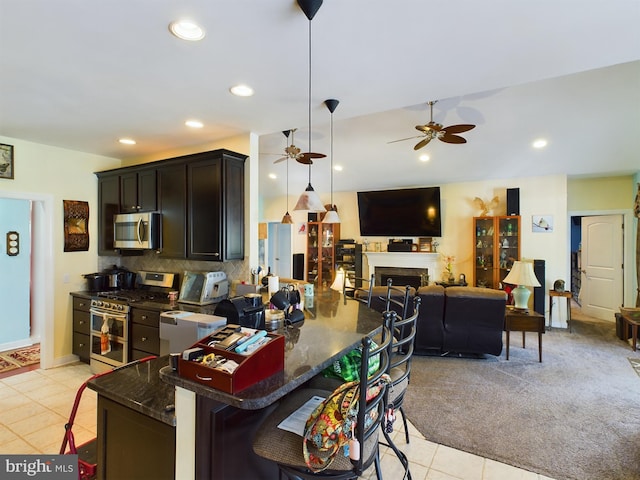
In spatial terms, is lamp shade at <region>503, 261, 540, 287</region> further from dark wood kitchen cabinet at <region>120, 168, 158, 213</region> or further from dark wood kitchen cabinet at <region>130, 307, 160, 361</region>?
dark wood kitchen cabinet at <region>120, 168, 158, 213</region>

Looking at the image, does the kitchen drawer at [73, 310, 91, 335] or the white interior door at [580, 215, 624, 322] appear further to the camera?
the white interior door at [580, 215, 624, 322]

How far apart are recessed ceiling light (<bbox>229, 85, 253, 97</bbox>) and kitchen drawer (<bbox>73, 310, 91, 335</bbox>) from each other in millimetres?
3187

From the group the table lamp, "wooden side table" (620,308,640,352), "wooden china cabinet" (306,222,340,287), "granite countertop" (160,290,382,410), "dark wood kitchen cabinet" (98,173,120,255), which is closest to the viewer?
"granite countertop" (160,290,382,410)

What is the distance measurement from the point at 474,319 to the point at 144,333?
3.76 meters

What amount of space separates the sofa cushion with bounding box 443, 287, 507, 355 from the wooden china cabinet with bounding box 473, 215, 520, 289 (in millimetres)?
2349

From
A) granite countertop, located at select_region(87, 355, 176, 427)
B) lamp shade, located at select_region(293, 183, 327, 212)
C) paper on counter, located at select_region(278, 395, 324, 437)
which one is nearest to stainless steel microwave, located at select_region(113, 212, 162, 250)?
lamp shade, located at select_region(293, 183, 327, 212)

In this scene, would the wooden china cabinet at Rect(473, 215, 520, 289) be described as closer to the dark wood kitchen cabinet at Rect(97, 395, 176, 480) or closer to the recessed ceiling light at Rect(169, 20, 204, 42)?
the recessed ceiling light at Rect(169, 20, 204, 42)

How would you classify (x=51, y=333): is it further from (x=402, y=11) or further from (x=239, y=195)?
(x=402, y=11)

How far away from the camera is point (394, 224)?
709 centimetres

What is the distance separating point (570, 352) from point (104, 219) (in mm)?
6479

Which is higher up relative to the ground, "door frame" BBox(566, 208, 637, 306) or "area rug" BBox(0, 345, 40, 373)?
"door frame" BBox(566, 208, 637, 306)

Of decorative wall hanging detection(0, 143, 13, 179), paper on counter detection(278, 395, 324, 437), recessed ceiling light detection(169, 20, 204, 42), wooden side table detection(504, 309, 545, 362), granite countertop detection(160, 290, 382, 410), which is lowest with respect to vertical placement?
wooden side table detection(504, 309, 545, 362)

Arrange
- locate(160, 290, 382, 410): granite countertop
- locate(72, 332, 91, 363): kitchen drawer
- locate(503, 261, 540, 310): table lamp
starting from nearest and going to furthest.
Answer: locate(160, 290, 382, 410): granite countertop < locate(72, 332, 91, 363): kitchen drawer < locate(503, 261, 540, 310): table lamp

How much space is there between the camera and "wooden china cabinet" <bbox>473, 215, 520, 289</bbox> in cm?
614
